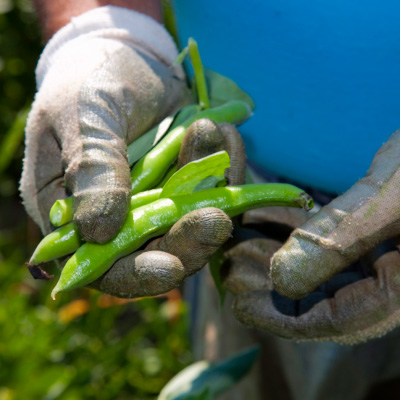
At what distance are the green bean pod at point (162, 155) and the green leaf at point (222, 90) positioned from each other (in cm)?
9

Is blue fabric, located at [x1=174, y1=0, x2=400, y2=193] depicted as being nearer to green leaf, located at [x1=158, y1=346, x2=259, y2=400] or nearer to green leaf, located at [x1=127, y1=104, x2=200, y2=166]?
green leaf, located at [x1=127, y1=104, x2=200, y2=166]

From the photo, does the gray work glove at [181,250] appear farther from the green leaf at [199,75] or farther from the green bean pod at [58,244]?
the green leaf at [199,75]

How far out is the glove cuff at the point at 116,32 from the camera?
1.33 meters

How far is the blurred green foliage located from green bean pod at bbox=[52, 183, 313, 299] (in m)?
1.10

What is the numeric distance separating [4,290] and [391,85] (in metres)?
1.94

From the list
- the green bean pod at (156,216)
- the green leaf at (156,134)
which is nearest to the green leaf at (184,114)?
the green leaf at (156,134)

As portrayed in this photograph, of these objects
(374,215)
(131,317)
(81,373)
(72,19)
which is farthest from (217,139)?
(131,317)

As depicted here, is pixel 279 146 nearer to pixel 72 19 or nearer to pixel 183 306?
pixel 72 19

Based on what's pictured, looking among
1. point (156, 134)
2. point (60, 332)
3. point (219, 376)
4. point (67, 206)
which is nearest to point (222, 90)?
point (156, 134)

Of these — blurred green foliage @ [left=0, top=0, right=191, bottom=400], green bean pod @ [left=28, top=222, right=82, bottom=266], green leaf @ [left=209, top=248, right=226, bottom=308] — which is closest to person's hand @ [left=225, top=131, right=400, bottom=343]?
green leaf @ [left=209, top=248, right=226, bottom=308]

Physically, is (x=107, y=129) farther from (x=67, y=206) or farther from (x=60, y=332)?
(x=60, y=332)

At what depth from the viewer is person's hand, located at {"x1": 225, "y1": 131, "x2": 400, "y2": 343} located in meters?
0.97

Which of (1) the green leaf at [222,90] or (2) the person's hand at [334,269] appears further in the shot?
(1) the green leaf at [222,90]

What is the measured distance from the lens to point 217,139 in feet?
3.59
